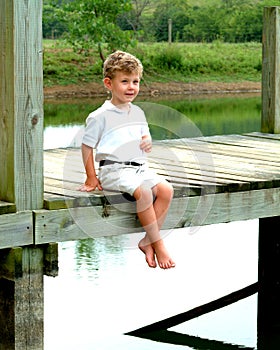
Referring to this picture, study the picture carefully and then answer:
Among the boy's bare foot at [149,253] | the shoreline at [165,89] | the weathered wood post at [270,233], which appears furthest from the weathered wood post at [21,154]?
the shoreline at [165,89]

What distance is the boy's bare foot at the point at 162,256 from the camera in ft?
16.5

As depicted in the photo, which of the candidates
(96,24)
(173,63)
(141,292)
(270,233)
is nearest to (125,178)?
(270,233)

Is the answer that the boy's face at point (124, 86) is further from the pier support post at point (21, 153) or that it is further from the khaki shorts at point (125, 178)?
the pier support post at point (21, 153)

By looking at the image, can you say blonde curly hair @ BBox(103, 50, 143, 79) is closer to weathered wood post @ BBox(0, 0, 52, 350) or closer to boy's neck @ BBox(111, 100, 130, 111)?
boy's neck @ BBox(111, 100, 130, 111)

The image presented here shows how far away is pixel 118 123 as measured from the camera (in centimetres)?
508

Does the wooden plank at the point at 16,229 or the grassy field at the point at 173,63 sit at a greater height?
the grassy field at the point at 173,63

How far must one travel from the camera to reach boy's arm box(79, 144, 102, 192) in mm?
5023

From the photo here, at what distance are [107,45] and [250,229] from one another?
17.9 meters

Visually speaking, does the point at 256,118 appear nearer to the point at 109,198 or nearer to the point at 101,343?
the point at 101,343

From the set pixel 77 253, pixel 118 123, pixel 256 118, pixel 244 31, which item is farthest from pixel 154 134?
pixel 244 31

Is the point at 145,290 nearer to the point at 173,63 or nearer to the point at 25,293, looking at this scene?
the point at 25,293

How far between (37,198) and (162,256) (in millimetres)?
599

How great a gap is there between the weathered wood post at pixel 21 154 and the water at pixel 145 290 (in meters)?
1.25

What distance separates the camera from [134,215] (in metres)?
5.09
